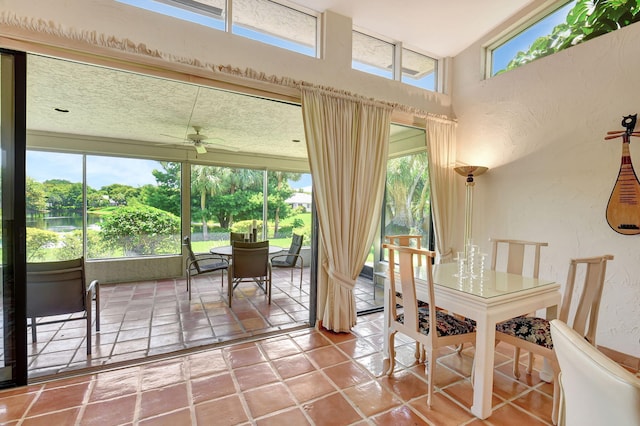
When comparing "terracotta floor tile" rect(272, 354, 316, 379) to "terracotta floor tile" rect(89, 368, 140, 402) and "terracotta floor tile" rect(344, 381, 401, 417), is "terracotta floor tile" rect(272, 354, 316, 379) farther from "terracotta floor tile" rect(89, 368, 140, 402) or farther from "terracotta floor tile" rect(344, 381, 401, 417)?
"terracotta floor tile" rect(89, 368, 140, 402)

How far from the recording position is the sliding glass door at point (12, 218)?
1.95 m

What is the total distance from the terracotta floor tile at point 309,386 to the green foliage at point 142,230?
4039 millimetres

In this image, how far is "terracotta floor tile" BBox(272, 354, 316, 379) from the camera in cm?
223

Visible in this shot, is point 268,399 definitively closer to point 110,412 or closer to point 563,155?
point 110,412

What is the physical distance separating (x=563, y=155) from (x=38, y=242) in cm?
682

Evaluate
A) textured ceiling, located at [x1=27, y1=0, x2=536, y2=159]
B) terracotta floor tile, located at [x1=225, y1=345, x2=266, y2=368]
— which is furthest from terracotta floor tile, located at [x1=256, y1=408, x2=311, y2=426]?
textured ceiling, located at [x1=27, y1=0, x2=536, y2=159]

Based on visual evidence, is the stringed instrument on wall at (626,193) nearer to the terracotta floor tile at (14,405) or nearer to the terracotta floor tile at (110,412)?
the terracotta floor tile at (110,412)

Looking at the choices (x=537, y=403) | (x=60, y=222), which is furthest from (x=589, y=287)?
(x=60, y=222)

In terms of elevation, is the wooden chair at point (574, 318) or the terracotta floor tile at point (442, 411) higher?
the wooden chair at point (574, 318)

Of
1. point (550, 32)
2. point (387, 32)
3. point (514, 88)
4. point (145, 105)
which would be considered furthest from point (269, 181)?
point (550, 32)

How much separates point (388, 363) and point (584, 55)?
130 inches

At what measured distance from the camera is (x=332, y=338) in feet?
9.26

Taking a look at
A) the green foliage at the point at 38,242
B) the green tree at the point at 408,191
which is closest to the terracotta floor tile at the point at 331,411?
the green tree at the point at 408,191

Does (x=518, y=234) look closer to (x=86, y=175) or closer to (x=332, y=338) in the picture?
(x=332, y=338)
